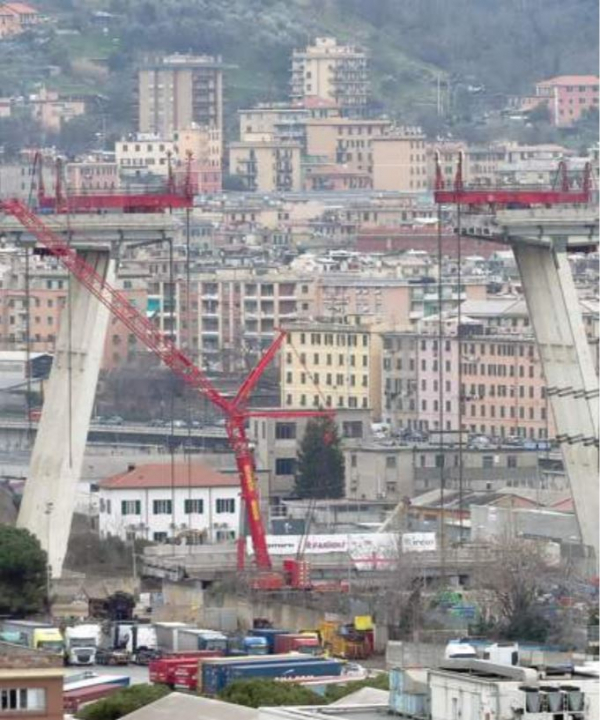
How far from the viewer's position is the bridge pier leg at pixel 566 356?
41719 mm

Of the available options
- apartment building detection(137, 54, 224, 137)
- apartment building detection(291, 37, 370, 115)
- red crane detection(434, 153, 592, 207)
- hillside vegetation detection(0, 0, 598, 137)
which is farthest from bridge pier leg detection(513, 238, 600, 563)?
apartment building detection(291, 37, 370, 115)

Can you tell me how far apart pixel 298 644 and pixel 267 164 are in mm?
87996

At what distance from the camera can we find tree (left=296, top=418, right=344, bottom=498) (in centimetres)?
5647

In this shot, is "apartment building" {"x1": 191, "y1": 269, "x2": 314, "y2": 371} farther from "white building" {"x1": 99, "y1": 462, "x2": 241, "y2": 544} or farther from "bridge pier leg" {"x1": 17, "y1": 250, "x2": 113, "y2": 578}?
"bridge pier leg" {"x1": 17, "y1": 250, "x2": 113, "y2": 578}

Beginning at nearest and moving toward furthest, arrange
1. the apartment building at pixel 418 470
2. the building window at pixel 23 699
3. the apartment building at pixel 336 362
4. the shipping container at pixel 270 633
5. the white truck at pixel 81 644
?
the building window at pixel 23 699 → the white truck at pixel 81 644 → the shipping container at pixel 270 633 → the apartment building at pixel 418 470 → the apartment building at pixel 336 362

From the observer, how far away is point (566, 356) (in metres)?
41.8

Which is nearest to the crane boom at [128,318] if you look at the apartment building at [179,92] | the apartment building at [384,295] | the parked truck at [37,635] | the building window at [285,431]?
the parked truck at [37,635]

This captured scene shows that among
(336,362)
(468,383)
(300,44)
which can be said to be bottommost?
(468,383)

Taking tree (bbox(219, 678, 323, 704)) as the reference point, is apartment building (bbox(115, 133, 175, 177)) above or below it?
above

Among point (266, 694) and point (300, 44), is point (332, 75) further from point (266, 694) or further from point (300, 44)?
point (266, 694)

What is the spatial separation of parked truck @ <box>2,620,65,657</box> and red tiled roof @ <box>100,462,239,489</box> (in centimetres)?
1281

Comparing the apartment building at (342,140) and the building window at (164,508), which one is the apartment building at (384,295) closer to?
the building window at (164,508)

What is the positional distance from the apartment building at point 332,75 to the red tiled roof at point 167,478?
258 feet

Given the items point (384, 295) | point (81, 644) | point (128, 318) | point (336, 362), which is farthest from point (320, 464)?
point (384, 295)
